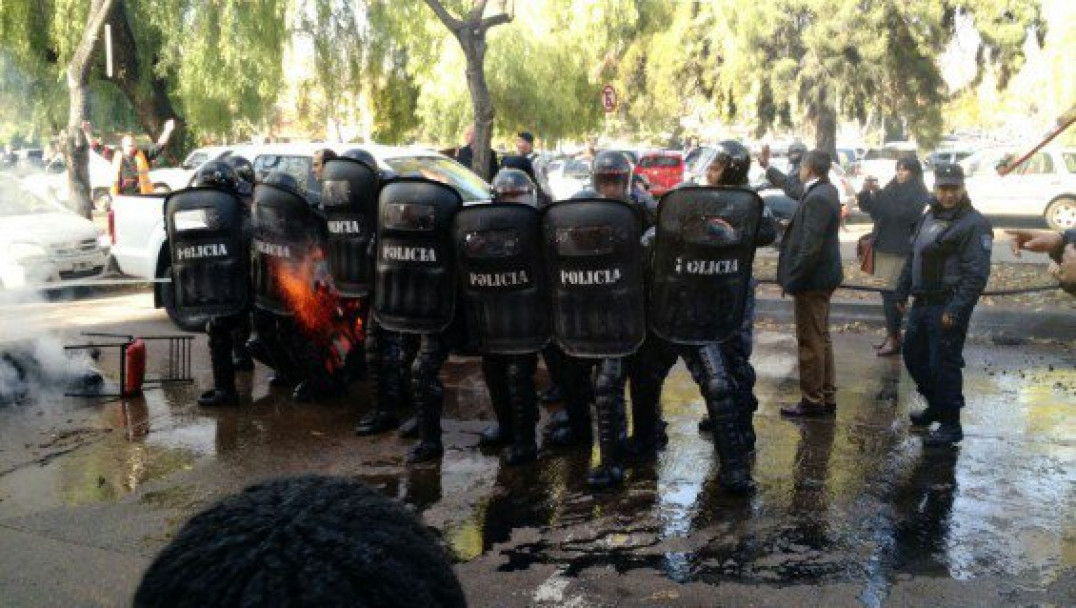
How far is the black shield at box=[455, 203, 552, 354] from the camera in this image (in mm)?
5535

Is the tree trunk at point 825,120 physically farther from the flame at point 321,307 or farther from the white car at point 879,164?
the flame at point 321,307

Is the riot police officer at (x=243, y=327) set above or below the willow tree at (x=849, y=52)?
below

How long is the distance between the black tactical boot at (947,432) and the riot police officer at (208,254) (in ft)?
15.4

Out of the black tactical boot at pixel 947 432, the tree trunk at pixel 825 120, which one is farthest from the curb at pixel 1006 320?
the tree trunk at pixel 825 120

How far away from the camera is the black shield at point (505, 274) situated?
554cm

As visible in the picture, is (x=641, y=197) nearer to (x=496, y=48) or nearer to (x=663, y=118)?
(x=496, y=48)

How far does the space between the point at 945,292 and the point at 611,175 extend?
232cm

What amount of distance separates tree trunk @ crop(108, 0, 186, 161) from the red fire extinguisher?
44.4ft

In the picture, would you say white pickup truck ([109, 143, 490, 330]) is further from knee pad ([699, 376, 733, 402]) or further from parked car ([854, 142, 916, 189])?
parked car ([854, 142, 916, 189])

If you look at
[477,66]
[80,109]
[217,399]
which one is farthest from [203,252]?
[80,109]

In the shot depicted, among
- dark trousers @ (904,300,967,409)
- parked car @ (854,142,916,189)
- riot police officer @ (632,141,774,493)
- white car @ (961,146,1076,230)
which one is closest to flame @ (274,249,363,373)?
riot police officer @ (632,141,774,493)

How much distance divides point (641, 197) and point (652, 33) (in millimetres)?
27788

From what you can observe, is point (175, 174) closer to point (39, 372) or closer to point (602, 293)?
point (39, 372)

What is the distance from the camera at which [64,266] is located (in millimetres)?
12836
